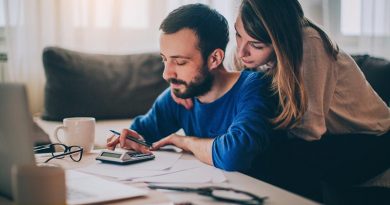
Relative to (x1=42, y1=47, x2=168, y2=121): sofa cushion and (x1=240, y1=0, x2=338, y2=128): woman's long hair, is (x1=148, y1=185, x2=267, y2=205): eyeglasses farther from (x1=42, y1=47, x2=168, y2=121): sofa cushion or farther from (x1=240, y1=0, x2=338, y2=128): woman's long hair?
(x1=42, y1=47, x2=168, y2=121): sofa cushion

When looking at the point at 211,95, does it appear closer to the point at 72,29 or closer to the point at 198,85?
the point at 198,85

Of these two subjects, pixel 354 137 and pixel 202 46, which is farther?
pixel 354 137

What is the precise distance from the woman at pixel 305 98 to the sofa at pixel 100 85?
2.99 ft

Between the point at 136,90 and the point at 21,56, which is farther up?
the point at 21,56

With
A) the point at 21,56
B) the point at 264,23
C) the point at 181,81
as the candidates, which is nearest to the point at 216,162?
the point at 181,81

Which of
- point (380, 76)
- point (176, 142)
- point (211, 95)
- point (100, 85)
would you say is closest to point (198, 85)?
point (211, 95)

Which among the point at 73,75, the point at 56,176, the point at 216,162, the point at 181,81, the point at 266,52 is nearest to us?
the point at 56,176

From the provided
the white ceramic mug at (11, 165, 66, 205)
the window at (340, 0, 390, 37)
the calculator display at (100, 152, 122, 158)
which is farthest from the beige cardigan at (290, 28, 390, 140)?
the window at (340, 0, 390, 37)

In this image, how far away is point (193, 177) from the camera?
1.06m

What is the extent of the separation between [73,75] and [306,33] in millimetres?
Result: 1485

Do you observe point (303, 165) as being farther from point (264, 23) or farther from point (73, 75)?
point (73, 75)

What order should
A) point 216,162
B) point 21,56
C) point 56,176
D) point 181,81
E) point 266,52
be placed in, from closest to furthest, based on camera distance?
point 56,176 < point 216,162 < point 181,81 < point 266,52 < point 21,56

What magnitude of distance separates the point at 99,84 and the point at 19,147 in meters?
1.91

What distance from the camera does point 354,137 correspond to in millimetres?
1563
